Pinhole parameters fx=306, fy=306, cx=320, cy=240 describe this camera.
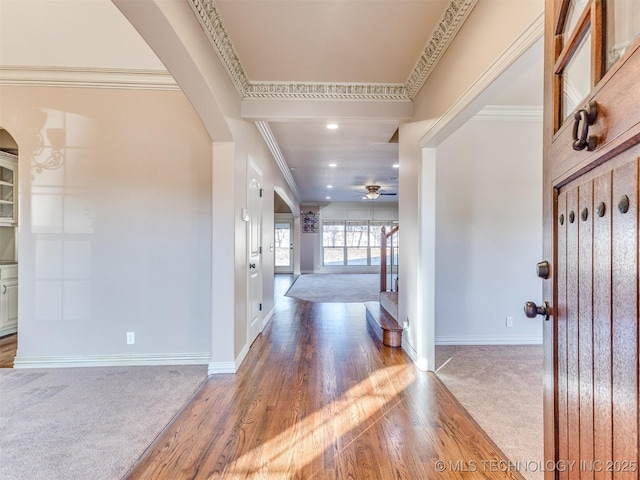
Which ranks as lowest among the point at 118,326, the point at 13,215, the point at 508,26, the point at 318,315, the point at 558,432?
the point at 318,315

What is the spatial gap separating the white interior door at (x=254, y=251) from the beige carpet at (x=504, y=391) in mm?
2122

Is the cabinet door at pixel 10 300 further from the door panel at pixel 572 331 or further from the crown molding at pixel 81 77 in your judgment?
the door panel at pixel 572 331

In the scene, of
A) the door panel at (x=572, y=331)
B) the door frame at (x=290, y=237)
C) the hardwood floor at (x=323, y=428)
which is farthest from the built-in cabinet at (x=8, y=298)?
the door frame at (x=290, y=237)

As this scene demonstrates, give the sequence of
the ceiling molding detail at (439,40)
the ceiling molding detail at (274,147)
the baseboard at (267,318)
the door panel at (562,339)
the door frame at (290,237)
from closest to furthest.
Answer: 1. the door panel at (562,339)
2. the ceiling molding detail at (439,40)
3. the ceiling molding detail at (274,147)
4. the baseboard at (267,318)
5. the door frame at (290,237)

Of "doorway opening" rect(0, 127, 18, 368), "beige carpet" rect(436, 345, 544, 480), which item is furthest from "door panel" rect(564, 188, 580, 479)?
"doorway opening" rect(0, 127, 18, 368)

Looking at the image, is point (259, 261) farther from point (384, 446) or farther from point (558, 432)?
point (558, 432)

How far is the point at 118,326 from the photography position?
2.98m

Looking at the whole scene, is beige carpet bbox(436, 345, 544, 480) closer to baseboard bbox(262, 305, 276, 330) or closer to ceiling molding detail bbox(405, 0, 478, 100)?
baseboard bbox(262, 305, 276, 330)

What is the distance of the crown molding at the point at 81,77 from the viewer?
9.37 ft

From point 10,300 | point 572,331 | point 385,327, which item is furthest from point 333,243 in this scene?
point 572,331

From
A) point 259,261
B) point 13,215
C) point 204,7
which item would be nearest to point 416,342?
point 259,261

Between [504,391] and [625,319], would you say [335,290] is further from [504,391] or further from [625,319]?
[625,319]

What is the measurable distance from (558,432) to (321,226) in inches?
432

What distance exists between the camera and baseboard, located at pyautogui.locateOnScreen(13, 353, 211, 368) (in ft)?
9.59
